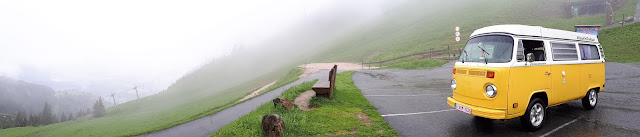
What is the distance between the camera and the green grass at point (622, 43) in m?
22.6

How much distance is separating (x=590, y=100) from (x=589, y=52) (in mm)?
1394

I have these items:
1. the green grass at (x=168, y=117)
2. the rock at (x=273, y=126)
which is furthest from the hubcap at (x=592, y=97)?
the green grass at (x=168, y=117)

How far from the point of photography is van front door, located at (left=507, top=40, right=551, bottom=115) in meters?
6.12

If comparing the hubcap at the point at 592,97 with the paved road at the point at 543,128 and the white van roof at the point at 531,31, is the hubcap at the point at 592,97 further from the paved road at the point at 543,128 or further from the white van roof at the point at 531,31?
the white van roof at the point at 531,31

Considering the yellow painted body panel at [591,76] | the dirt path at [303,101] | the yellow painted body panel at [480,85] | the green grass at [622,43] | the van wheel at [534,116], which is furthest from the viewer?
the green grass at [622,43]

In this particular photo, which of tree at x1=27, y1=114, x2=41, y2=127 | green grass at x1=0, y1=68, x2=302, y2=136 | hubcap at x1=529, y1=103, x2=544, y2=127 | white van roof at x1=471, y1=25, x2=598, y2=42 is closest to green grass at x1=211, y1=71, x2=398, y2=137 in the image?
hubcap at x1=529, y1=103, x2=544, y2=127

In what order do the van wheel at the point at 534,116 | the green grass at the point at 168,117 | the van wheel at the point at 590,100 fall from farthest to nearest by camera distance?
the green grass at the point at 168,117 → the van wheel at the point at 590,100 → the van wheel at the point at 534,116

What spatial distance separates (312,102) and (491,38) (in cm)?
598

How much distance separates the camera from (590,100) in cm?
830

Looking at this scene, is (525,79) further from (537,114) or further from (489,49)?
(537,114)

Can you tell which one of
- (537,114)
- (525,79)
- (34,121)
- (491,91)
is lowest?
(34,121)

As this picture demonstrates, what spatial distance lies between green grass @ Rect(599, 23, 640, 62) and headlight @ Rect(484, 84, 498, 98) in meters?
23.6

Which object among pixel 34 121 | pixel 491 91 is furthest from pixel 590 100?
pixel 34 121

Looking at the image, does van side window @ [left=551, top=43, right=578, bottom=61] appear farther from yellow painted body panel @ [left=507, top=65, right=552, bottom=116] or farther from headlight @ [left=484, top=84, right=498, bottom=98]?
headlight @ [left=484, top=84, right=498, bottom=98]
